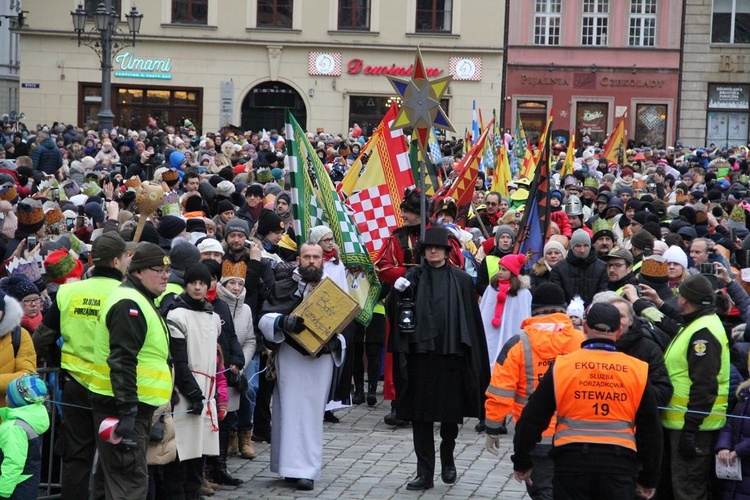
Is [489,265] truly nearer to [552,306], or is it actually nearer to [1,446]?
[552,306]

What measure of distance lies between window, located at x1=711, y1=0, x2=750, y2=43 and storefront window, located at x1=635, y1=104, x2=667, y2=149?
339 cm

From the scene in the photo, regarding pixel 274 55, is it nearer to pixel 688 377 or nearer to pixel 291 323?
pixel 291 323

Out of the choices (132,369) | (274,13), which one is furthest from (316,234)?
(274,13)

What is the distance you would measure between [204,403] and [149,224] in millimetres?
2877

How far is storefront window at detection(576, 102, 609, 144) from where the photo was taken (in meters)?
47.0

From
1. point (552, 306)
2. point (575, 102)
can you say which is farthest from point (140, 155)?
point (575, 102)

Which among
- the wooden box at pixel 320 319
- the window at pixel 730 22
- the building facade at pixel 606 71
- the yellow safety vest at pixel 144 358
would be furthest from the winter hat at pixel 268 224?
the window at pixel 730 22

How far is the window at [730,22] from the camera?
157 feet

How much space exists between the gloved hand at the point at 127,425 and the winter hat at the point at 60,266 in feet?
7.81

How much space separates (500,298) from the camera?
11656 millimetres

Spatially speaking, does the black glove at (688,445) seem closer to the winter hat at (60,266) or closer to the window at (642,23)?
the winter hat at (60,266)

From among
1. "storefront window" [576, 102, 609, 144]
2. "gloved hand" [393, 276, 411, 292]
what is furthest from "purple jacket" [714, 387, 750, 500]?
"storefront window" [576, 102, 609, 144]

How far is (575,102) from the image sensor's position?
155 feet

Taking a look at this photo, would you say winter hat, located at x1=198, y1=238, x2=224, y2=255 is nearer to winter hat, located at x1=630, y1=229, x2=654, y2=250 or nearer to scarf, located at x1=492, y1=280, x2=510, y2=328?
scarf, located at x1=492, y1=280, x2=510, y2=328
